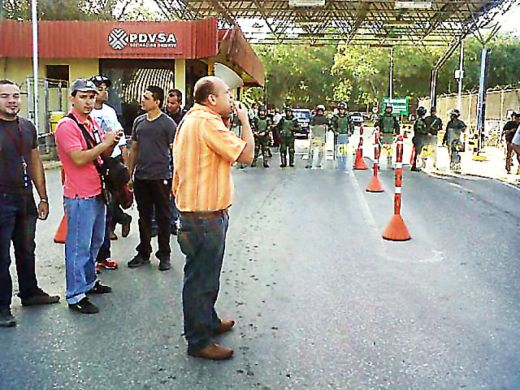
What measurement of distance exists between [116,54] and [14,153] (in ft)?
57.8

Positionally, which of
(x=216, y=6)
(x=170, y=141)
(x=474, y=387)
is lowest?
(x=474, y=387)

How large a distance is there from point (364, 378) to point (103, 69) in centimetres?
2122

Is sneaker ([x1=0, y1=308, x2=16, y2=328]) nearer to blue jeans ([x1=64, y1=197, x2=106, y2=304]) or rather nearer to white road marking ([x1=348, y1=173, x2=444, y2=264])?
blue jeans ([x1=64, y1=197, x2=106, y2=304])

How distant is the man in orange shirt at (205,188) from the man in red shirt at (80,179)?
3.97 feet

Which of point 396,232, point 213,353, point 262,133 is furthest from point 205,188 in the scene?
point 262,133

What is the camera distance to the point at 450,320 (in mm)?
5477

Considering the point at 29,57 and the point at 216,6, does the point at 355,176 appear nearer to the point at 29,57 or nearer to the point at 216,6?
the point at 29,57

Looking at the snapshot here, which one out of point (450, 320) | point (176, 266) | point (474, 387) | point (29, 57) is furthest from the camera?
point (29, 57)

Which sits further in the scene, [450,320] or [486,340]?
[450,320]

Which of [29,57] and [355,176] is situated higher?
[29,57]

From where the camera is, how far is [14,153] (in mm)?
5273

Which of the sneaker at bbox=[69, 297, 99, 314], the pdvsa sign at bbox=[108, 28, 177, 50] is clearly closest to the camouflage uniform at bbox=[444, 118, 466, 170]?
the pdvsa sign at bbox=[108, 28, 177, 50]

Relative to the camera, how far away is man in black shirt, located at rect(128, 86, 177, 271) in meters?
7.03

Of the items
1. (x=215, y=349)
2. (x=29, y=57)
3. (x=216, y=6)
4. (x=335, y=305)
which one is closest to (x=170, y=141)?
(x=335, y=305)
